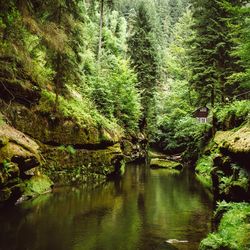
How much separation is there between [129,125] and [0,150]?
23.4 m

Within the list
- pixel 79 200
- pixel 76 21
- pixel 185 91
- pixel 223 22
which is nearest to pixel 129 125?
pixel 185 91

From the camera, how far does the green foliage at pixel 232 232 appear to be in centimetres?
897

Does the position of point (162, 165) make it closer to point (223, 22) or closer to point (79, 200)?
point (223, 22)

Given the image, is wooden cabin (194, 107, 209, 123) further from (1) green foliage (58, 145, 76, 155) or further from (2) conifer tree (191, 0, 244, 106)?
(1) green foliage (58, 145, 76, 155)

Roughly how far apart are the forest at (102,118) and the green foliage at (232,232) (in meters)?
0.03

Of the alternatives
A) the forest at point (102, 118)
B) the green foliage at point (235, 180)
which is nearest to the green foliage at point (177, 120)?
the forest at point (102, 118)

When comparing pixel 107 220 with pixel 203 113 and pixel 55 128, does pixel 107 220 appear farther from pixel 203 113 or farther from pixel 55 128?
pixel 203 113

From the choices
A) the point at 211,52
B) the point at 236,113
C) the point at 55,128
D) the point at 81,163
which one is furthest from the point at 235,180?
the point at 211,52

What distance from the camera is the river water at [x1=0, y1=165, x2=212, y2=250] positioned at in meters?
10.8

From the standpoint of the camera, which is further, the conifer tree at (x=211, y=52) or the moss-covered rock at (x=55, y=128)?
the conifer tree at (x=211, y=52)

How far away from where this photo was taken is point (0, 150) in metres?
15.2

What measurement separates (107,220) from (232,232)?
5.21 meters

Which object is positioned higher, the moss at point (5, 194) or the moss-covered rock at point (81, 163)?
the moss-covered rock at point (81, 163)

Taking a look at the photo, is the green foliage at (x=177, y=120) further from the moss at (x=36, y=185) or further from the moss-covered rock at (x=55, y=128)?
the moss at (x=36, y=185)
